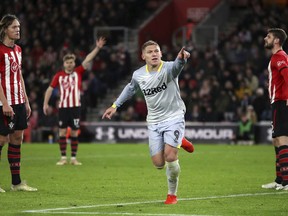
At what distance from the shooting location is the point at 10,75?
12.5 m

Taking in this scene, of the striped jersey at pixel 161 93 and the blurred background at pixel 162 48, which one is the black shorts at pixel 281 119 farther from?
the blurred background at pixel 162 48

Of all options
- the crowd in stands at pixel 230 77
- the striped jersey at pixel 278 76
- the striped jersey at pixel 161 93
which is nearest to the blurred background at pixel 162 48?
the crowd in stands at pixel 230 77

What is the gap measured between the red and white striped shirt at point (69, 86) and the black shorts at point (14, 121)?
6.71 meters

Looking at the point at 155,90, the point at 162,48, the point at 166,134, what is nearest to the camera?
the point at 166,134

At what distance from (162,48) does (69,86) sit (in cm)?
1399

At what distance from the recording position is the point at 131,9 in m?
37.3

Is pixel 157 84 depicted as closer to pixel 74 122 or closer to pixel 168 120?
pixel 168 120

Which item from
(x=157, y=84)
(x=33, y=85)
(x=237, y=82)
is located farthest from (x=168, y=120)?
(x=33, y=85)

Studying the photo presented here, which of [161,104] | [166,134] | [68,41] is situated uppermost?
[68,41]

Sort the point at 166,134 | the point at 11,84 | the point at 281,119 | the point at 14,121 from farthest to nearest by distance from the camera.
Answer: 1. the point at 281,119
2. the point at 11,84
3. the point at 14,121
4. the point at 166,134

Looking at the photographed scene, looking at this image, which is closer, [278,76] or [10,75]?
[10,75]

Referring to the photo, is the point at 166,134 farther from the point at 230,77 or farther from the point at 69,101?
the point at 230,77

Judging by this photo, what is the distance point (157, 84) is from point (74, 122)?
26.9 ft

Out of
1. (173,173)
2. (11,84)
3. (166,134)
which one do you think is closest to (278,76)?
(166,134)
